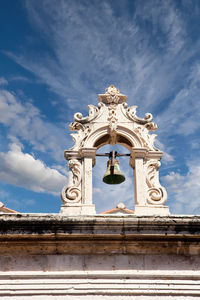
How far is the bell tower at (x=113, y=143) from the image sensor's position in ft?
19.6

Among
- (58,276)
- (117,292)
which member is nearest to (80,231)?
(58,276)

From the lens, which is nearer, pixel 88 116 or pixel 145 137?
pixel 145 137

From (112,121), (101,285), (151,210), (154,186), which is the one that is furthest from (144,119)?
(101,285)

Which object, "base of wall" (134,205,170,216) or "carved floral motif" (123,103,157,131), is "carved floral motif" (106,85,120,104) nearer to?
"carved floral motif" (123,103,157,131)

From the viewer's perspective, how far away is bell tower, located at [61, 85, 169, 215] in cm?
597

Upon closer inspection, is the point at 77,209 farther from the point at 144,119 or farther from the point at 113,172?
the point at 144,119

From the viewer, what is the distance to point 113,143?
6.86 meters

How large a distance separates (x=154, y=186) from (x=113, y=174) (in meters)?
1.24

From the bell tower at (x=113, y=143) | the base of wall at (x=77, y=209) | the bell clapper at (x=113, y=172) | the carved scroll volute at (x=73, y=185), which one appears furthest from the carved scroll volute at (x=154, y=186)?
the carved scroll volute at (x=73, y=185)

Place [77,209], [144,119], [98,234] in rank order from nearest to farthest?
[98,234]
[77,209]
[144,119]

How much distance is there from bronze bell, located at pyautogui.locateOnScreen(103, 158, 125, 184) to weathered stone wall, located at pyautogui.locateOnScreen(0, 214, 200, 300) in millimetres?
2037

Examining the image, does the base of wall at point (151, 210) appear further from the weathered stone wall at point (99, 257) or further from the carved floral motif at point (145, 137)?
the carved floral motif at point (145, 137)

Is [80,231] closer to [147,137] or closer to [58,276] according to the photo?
[58,276]

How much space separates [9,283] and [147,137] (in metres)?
3.77
